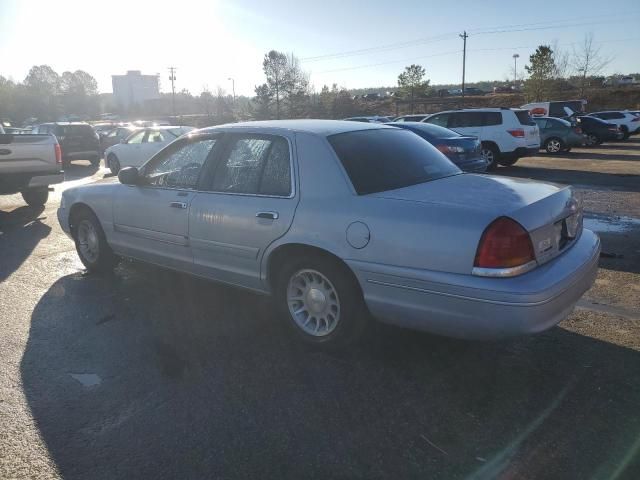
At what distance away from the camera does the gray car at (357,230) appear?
312 cm

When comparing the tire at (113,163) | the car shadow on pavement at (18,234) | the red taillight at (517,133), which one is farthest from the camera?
the tire at (113,163)

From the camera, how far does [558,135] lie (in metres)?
20.4

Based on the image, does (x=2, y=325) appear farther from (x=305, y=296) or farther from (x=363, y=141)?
(x=363, y=141)

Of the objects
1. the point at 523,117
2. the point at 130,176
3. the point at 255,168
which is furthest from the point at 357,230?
the point at 523,117

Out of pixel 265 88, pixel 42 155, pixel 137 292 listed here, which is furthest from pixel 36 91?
pixel 137 292

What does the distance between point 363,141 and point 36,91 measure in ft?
264

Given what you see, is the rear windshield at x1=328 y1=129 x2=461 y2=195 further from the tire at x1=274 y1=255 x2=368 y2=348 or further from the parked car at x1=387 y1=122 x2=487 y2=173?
the parked car at x1=387 y1=122 x2=487 y2=173

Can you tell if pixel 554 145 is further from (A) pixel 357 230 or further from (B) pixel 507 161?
(A) pixel 357 230

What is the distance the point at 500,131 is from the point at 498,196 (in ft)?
43.0

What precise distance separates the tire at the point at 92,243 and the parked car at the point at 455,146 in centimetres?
682

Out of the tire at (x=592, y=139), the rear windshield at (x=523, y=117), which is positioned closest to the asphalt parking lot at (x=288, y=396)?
the rear windshield at (x=523, y=117)

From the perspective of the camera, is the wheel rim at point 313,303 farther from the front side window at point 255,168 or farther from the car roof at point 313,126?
the car roof at point 313,126

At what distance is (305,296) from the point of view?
3.93 meters

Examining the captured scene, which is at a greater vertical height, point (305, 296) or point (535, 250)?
point (535, 250)
